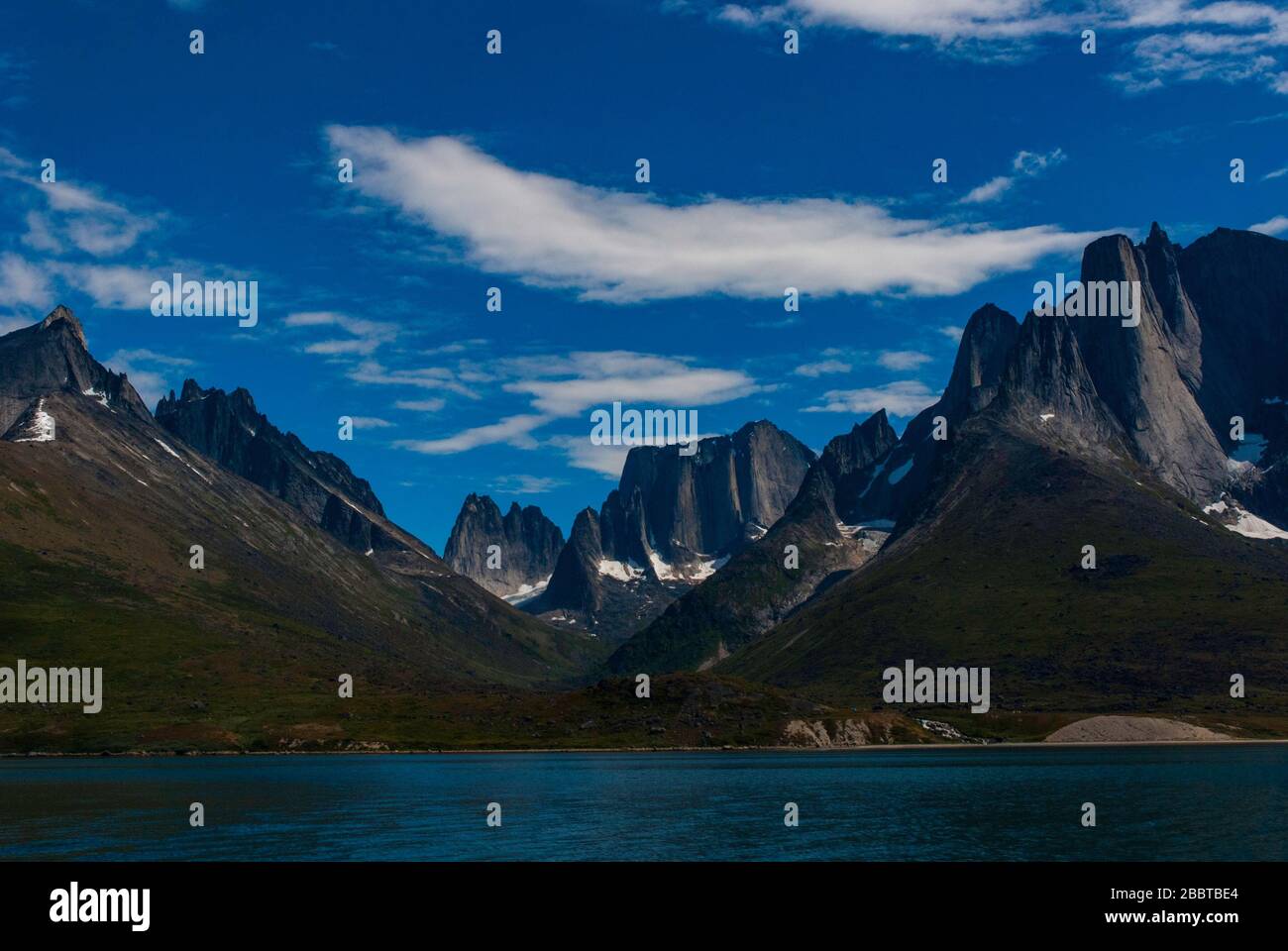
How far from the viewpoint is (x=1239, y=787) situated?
173250mm
